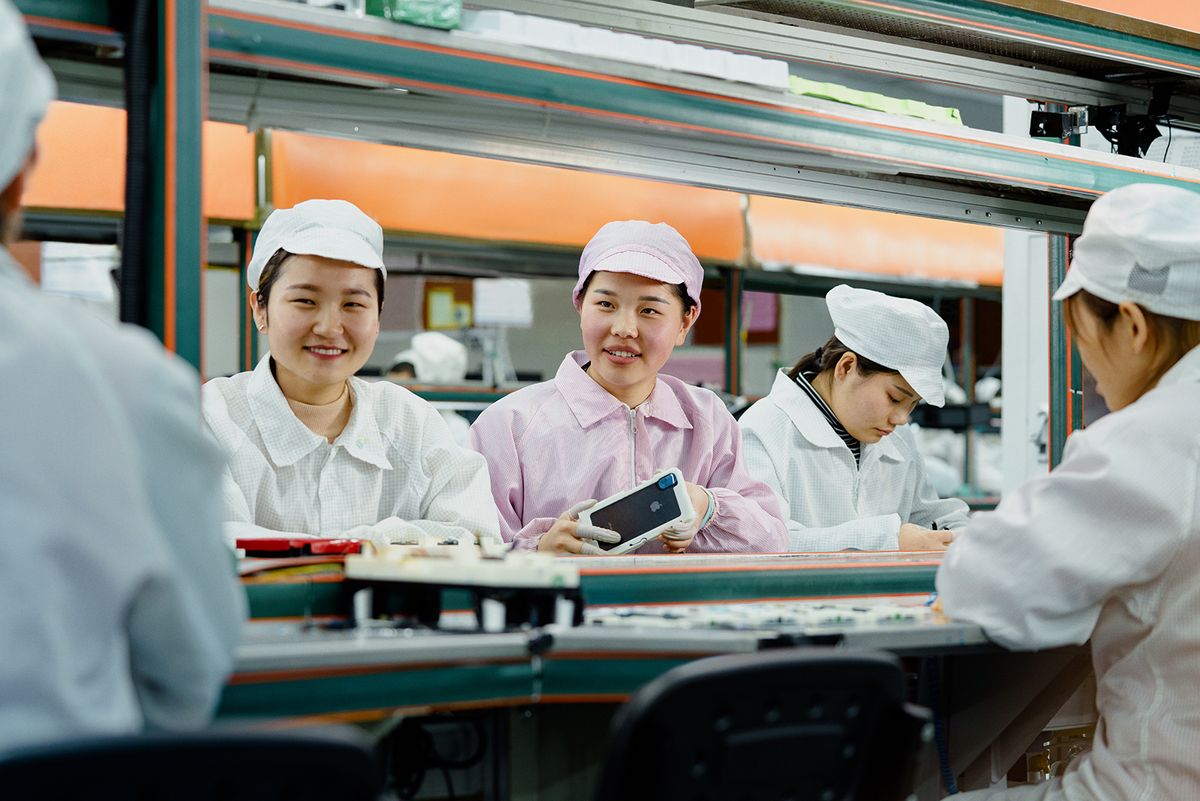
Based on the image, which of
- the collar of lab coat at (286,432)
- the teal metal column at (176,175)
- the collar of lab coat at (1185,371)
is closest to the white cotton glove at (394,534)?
the collar of lab coat at (286,432)

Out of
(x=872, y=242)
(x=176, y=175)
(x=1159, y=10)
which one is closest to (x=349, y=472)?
(x=176, y=175)

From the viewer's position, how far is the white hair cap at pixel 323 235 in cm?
234

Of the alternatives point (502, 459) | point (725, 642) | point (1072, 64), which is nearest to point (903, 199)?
point (1072, 64)

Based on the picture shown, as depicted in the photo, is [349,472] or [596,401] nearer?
[349,472]

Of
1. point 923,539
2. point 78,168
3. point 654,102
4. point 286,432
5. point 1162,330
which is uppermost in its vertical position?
point 78,168

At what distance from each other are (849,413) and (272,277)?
4.94 ft

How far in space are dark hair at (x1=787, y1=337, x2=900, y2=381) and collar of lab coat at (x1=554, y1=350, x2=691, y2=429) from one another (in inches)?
22.2

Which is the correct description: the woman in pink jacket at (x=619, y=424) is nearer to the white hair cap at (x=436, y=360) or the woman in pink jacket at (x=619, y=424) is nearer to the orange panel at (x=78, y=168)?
the orange panel at (x=78, y=168)

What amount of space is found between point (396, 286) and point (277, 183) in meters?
4.00

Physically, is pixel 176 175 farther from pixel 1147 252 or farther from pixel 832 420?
pixel 832 420

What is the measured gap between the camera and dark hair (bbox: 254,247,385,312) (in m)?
2.42

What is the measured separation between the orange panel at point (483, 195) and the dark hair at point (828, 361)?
3.60 feet

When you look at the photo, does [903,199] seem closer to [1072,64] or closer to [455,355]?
[1072,64]

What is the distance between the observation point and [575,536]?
232cm
